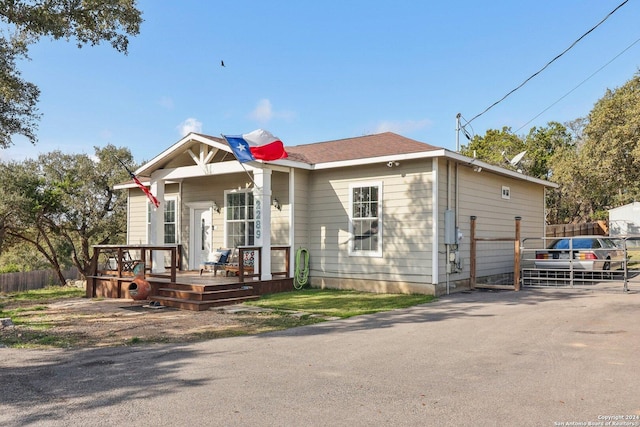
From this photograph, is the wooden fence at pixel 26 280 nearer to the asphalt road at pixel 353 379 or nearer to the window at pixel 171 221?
the window at pixel 171 221

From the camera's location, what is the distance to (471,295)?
38.2 ft

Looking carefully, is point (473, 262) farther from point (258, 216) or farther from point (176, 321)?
point (176, 321)

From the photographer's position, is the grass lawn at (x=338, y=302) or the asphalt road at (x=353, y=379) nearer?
the asphalt road at (x=353, y=379)

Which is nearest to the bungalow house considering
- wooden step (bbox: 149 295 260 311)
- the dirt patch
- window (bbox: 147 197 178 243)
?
window (bbox: 147 197 178 243)

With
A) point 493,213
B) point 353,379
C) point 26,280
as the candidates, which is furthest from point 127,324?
point 26,280

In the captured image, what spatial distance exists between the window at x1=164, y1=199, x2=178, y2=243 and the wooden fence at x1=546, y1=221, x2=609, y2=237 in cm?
1841

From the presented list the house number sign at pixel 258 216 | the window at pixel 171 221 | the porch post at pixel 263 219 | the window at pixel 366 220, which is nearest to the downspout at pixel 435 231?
the window at pixel 366 220

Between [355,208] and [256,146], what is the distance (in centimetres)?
308

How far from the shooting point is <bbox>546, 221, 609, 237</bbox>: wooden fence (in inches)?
1039

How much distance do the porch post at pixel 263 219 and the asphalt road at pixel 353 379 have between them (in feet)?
13.7

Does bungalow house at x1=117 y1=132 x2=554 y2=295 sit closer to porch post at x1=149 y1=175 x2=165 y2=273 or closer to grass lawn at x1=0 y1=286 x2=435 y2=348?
porch post at x1=149 y1=175 x2=165 y2=273

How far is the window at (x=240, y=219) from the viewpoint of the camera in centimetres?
1389

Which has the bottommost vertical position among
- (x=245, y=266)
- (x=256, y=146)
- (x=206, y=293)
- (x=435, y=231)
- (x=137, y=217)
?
(x=206, y=293)

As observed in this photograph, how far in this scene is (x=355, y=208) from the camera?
12562 millimetres
